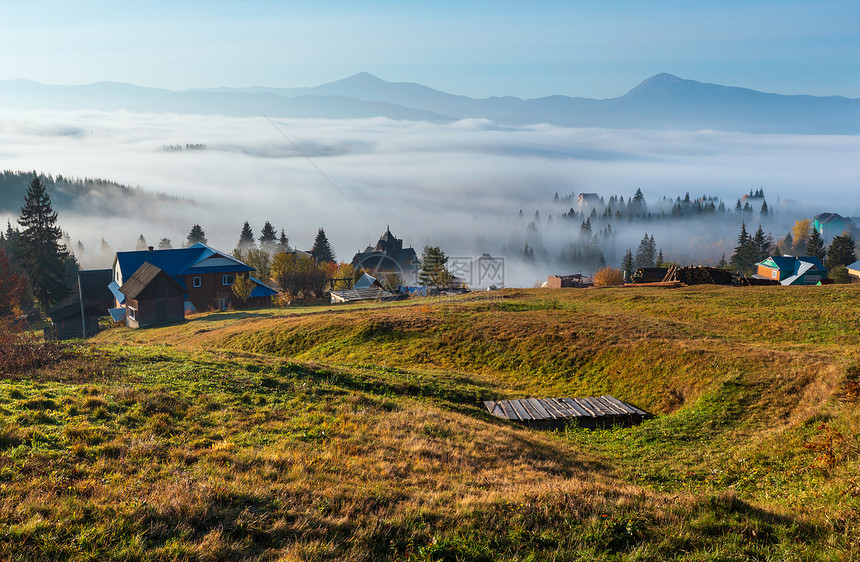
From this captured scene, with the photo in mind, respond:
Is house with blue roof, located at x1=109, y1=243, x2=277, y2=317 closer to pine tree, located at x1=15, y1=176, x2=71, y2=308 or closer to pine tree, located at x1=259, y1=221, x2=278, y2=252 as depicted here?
pine tree, located at x1=15, y1=176, x2=71, y2=308

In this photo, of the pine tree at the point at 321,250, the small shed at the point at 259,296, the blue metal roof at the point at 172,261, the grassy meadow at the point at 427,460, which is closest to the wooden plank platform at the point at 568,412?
the grassy meadow at the point at 427,460

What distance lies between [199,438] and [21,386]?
612 centimetres

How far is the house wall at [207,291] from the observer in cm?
7556

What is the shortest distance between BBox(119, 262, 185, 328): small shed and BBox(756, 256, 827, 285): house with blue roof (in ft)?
389

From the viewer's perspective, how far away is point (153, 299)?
196 feet

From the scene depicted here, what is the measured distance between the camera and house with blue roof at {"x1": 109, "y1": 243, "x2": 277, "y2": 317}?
246ft

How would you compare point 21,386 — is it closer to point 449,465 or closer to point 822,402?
point 449,465

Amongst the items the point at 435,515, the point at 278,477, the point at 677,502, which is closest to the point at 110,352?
the point at 278,477

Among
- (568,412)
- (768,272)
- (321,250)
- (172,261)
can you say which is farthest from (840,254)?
(172,261)

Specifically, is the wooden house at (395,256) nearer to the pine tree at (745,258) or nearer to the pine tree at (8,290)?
the pine tree at (8,290)

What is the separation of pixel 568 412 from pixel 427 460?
8131mm

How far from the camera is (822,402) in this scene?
45.7ft

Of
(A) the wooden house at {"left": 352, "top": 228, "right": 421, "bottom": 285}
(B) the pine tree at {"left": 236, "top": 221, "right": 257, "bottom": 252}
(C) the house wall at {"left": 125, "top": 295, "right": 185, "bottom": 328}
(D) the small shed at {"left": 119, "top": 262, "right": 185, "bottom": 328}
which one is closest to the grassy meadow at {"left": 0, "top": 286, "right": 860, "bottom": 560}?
(D) the small shed at {"left": 119, "top": 262, "right": 185, "bottom": 328}

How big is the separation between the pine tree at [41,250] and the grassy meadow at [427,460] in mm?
82841
